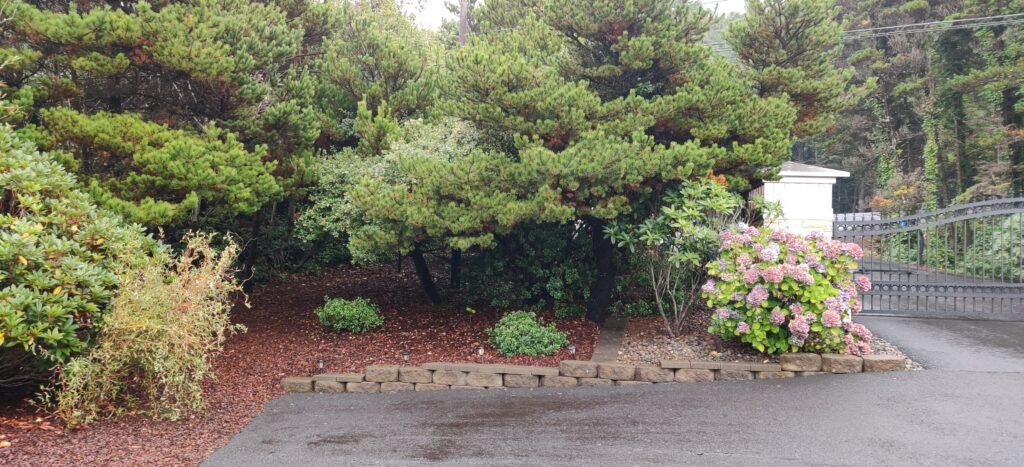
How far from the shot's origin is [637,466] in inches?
155

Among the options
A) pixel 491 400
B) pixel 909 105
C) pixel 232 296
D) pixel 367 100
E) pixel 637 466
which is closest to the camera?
pixel 637 466

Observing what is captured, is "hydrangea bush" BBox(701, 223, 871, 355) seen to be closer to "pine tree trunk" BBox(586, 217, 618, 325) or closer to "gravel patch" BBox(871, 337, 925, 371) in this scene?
"gravel patch" BBox(871, 337, 925, 371)

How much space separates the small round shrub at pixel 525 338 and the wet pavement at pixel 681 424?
723 millimetres

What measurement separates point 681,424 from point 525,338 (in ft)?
7.71

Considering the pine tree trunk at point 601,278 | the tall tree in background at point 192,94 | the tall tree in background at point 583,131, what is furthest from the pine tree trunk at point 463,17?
the pine tree trunk at point 601,278

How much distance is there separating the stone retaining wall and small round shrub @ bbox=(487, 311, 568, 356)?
469mm

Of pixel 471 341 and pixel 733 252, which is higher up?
pixel 733 252

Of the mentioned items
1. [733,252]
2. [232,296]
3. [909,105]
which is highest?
[909,105]

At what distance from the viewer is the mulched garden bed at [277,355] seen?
439 cm

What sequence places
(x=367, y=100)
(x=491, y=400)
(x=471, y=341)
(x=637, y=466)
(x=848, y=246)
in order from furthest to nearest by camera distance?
(x=367, y=100)
(x=471, y=341)
(x=848, y=246)
(x=491, y=400)
(x=637, y=466)

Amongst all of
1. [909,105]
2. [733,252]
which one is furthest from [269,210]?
[909,105]

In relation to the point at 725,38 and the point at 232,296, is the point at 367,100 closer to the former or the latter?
the point at 232,296

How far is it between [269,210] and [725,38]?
761cm

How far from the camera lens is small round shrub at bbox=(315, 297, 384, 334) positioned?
Answer: 7.59 m
